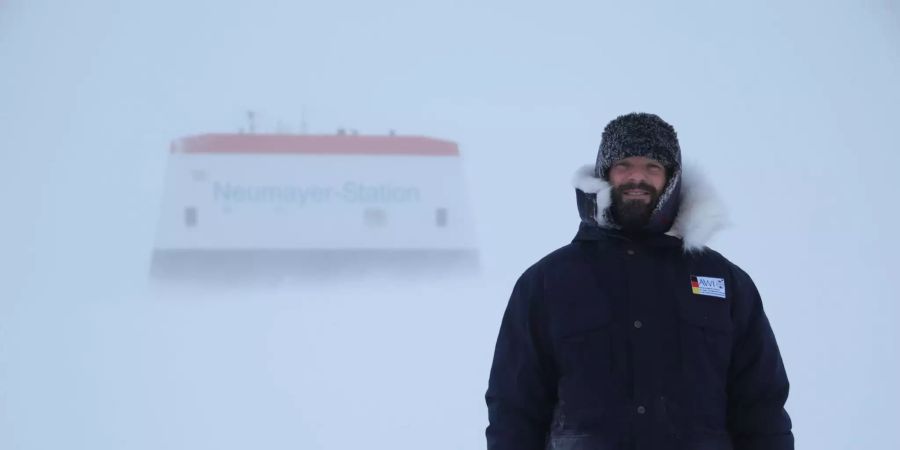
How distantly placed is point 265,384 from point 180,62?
37.0 inches

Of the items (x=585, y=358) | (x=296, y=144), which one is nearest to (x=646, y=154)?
(x=585, y=358)

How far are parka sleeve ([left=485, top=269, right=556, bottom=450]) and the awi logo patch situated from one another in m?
0.23

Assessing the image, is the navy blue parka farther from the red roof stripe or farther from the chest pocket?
the red roof stripe

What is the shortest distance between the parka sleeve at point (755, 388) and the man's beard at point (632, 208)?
0.60ft

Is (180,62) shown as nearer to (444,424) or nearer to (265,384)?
(265,384)

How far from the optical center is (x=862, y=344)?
259cm

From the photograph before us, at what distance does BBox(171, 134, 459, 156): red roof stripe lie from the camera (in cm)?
248

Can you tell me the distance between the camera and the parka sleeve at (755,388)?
50.2 inches

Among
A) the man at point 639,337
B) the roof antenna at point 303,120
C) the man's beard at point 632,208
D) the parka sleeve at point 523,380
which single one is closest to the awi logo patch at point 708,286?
the man at point 639,337

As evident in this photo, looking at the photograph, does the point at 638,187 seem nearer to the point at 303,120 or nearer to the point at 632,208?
the point at 632,208

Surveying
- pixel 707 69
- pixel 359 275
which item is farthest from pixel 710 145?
pixel 359 275

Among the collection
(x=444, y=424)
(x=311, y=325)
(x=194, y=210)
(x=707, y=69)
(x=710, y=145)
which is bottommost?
(x=444, y=424)

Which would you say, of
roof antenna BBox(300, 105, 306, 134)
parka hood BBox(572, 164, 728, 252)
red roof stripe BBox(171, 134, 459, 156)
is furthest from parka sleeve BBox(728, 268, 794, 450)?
roof antenna BBox(300, 105, 306, 134)

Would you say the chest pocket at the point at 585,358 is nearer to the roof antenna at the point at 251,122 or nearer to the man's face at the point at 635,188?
the man's face at the point at 635,188
